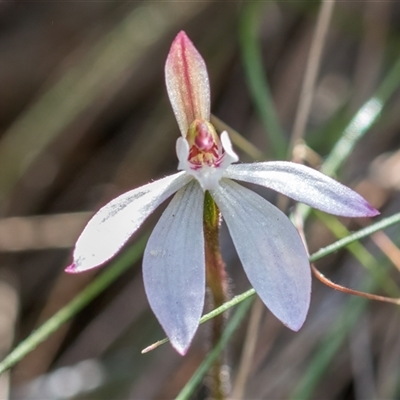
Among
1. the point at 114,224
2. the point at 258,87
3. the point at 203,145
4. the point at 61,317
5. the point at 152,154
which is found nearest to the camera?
the point at 114,224

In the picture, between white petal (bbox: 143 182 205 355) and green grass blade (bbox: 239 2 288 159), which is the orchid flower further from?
green grass blade (bbox: 239 2 288 159)

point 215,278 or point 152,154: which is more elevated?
point 152,154

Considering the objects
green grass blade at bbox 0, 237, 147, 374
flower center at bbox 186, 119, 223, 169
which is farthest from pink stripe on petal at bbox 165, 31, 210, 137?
green grass blade at bbox 0, 237, 147, 374

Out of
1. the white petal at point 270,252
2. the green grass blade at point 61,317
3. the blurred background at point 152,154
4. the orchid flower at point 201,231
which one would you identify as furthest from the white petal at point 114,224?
the blurred background at point 152,154

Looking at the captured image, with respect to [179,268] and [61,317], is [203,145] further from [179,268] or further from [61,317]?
[61,317]

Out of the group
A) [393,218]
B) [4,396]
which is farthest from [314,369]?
[4,396]

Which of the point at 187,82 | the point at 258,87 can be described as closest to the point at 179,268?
the point at 187,82

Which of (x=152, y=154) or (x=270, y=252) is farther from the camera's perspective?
(x=152, y=154)
